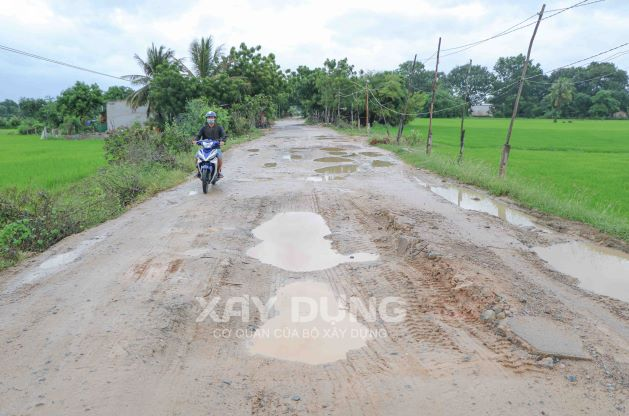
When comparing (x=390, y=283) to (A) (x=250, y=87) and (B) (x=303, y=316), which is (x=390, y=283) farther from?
(A) (x=250, y=87)

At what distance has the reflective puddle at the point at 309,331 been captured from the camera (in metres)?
3.28

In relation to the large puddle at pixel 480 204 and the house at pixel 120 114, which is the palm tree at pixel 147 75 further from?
the large puddle at pixel 480 204

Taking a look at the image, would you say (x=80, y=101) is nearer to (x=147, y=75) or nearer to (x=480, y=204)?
(x=147, y=75)

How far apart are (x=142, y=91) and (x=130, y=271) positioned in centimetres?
2656

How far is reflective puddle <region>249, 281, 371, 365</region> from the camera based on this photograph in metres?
3.28

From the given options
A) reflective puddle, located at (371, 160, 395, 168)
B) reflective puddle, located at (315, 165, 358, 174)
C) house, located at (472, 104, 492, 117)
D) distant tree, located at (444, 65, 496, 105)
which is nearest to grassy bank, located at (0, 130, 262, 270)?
reflective puddle, located at (315, 165, 358, 174)

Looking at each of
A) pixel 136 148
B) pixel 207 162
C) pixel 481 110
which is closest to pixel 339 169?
pixel 207 162

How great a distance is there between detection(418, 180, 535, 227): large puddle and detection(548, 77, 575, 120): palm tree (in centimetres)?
6164

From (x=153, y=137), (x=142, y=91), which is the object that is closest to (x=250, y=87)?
(x=142, y=91)

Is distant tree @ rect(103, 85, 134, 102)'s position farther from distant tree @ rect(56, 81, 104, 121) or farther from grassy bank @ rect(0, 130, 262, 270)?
grassy bank @ rect(0, 130, 262, 270)

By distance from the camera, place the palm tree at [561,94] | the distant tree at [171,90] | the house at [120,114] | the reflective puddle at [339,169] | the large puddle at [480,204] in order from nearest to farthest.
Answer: the large puddle at [480,204]
the reflective puddle at [339,169]
the distant tree at [171,90]
the house at [120,114]
the palm tree at [561,94]

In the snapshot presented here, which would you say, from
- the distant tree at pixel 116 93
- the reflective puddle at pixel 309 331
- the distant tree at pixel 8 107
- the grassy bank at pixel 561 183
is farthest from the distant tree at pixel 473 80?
the reflective puddle at pixel 309 331

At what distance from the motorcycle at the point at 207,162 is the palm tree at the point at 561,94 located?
65176 millimetres

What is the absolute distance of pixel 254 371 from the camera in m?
3.00
